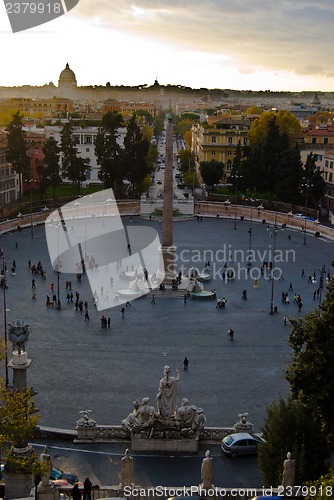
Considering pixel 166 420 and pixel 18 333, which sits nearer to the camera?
pixel 18 333

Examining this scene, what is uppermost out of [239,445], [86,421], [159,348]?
[86,421]

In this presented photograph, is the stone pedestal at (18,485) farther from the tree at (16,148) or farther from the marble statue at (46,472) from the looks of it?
the tree at (16,148)

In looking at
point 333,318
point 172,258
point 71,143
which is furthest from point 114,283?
point 71,143

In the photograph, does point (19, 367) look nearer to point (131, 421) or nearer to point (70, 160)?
point (131, 421)

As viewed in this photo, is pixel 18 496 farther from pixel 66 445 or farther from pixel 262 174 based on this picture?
pixel 262 174

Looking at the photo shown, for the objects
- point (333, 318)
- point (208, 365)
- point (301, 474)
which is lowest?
point (208, 365)

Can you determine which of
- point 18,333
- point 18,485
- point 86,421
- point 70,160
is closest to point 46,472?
point 18,485

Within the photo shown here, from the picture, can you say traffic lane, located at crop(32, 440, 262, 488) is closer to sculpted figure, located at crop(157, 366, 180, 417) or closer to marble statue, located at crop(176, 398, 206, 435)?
marble statue, located at crop(176, 398, 206, 435)
